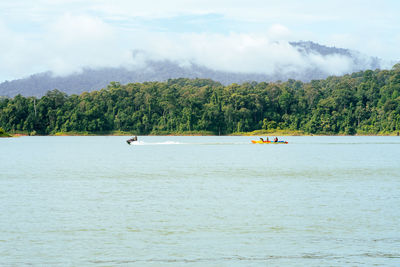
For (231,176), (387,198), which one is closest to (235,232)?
(387,198)

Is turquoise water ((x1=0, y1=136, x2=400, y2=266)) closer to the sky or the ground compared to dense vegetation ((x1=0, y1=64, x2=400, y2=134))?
closer to the ground

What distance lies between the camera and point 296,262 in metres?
17.5

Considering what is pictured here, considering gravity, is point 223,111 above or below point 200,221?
above

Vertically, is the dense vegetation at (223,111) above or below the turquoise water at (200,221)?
above

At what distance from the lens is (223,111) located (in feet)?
619

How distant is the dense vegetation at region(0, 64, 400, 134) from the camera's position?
178 meters

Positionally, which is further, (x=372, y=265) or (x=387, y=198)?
(x=387, y=198)

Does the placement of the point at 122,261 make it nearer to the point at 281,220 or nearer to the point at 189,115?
the point at 281,220

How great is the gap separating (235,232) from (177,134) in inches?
6600

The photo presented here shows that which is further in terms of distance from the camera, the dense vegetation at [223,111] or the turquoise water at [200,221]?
the dense vegetation at [223,111]

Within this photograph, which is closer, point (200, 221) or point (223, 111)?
point (200, 221)

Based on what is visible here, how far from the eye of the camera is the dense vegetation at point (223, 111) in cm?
17812

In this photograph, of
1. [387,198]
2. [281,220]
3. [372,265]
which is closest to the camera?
[372,265]

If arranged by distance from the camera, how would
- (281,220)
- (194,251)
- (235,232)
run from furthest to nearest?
(281,220), (235,232), (194,251)
